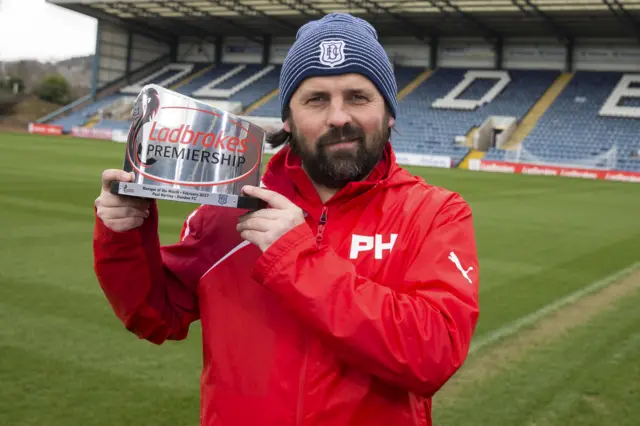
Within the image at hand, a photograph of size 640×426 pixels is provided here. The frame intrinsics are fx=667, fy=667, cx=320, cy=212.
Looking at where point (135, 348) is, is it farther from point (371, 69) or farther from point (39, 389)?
point (371, 69)

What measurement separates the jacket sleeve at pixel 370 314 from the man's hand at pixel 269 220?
21 mm

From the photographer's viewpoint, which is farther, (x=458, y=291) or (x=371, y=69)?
(x=371, y=69)

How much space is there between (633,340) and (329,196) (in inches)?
169

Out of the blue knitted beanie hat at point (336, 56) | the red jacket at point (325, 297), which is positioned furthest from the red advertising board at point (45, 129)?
the blue knitted beanie hat at point (336, 56)

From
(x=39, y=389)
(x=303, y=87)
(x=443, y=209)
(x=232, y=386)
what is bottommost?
(x=39, y=389)

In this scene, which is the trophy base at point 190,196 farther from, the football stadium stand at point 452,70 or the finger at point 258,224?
the football stadium stand at point 452,70

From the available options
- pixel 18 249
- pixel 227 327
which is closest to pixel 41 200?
pixel 18 249

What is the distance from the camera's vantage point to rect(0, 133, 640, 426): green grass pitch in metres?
3.72

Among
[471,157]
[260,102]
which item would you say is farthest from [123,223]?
[260,102]

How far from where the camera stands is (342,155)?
183 centimetres

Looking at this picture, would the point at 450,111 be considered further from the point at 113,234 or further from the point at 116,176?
the point at 116,176

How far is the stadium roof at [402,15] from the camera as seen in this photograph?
3256 centimetres

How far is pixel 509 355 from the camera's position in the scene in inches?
192

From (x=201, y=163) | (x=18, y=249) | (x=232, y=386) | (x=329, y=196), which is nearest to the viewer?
(x=201, y=163)
